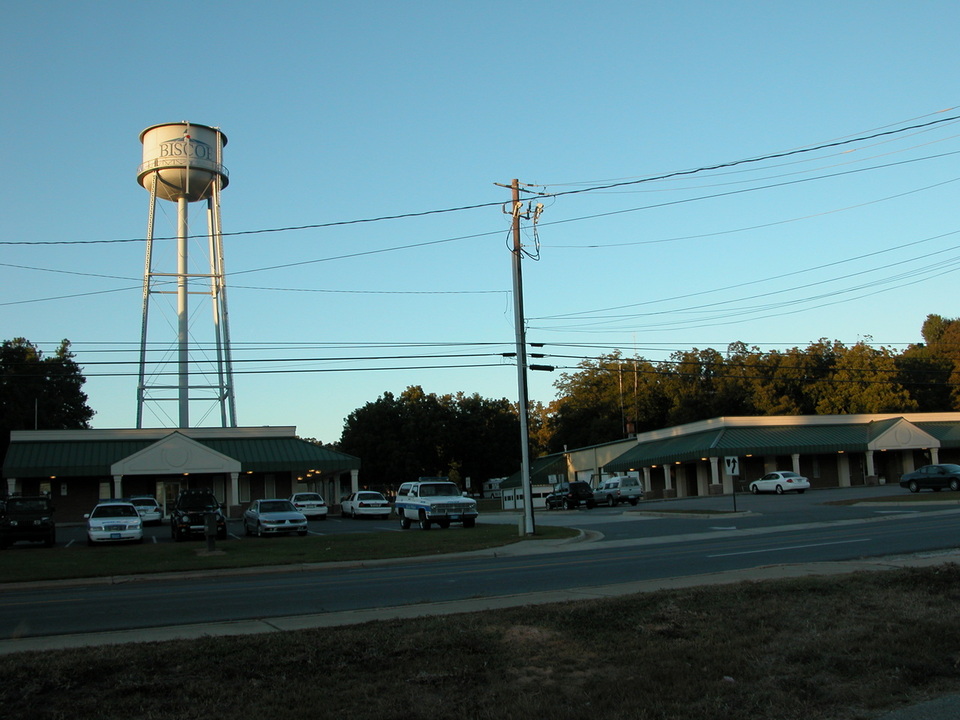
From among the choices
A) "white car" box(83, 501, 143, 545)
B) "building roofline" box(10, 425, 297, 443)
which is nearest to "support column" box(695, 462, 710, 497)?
"building roofline" box(10, 425, 297, 443)

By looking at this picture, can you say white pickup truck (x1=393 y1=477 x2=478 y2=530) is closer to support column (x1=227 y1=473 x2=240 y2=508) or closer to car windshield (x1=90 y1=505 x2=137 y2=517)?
car windshield (x1=90 y1=505 x2=137 y2=517)

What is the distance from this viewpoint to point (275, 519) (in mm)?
32812

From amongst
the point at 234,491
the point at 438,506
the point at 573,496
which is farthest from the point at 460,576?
the point at 573,496

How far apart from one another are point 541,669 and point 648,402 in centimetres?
9229

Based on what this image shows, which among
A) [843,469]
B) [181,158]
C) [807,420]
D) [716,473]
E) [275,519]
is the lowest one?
[275,519]

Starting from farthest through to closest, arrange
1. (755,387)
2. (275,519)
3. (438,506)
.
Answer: (755,387) → (438,506) → (275,519)

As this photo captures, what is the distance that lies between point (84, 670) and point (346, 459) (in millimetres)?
46502

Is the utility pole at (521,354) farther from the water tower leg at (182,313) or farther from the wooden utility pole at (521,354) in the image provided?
the water tower leg at (182,313)

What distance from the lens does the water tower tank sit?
4756cm

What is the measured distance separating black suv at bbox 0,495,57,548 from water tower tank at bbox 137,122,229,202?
73.3ft

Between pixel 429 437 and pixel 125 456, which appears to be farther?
pixel 429 437

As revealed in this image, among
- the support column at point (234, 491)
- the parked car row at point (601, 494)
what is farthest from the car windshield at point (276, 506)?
the parked car row at point (601, 494)

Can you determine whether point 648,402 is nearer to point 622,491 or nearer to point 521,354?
point 622,491

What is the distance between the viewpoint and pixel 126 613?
13133 mm
